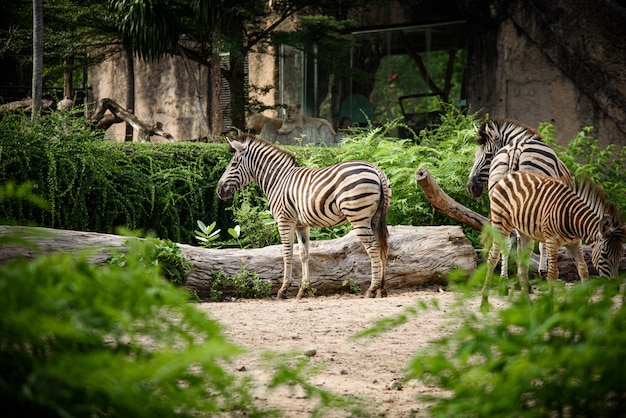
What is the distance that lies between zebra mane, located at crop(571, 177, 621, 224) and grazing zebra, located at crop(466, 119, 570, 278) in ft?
2.33

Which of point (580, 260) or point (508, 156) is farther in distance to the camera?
point (508, 156)

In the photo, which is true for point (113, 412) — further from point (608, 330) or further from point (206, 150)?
point (206, 150)

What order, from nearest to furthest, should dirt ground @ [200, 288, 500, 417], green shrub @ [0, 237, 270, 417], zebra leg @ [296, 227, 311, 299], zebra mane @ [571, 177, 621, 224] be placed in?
green shrub @ [0, 237, 270, 417] < dirt ground @ [200, 288, 500, 417] < zebra mane @ [571, 177, 621, 224] < zebra leg @ [296, 227, 311, 299]

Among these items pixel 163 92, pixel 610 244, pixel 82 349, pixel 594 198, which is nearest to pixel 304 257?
Result: pixel 594 198

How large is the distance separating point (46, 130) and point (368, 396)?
680cm

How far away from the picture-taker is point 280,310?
22.6 feet

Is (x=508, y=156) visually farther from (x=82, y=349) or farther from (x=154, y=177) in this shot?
(x=82, y=349)

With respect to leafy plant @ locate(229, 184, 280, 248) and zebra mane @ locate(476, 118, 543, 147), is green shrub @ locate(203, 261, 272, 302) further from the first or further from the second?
zebra mane @ locate(476, 118, 543, 147)

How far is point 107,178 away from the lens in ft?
31.1

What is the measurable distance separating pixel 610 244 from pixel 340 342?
266 centimetres

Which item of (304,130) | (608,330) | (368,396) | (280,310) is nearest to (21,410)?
(608,330)

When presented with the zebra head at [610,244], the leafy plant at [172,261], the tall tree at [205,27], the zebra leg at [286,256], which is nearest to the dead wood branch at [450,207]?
the zebra leg at [286,256]

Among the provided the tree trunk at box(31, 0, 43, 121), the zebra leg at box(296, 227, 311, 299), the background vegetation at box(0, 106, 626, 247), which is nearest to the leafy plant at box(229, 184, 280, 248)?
the background vegetation at box(0, 106, 626, 247)

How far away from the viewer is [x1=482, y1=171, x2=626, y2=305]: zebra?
6.20 meters
